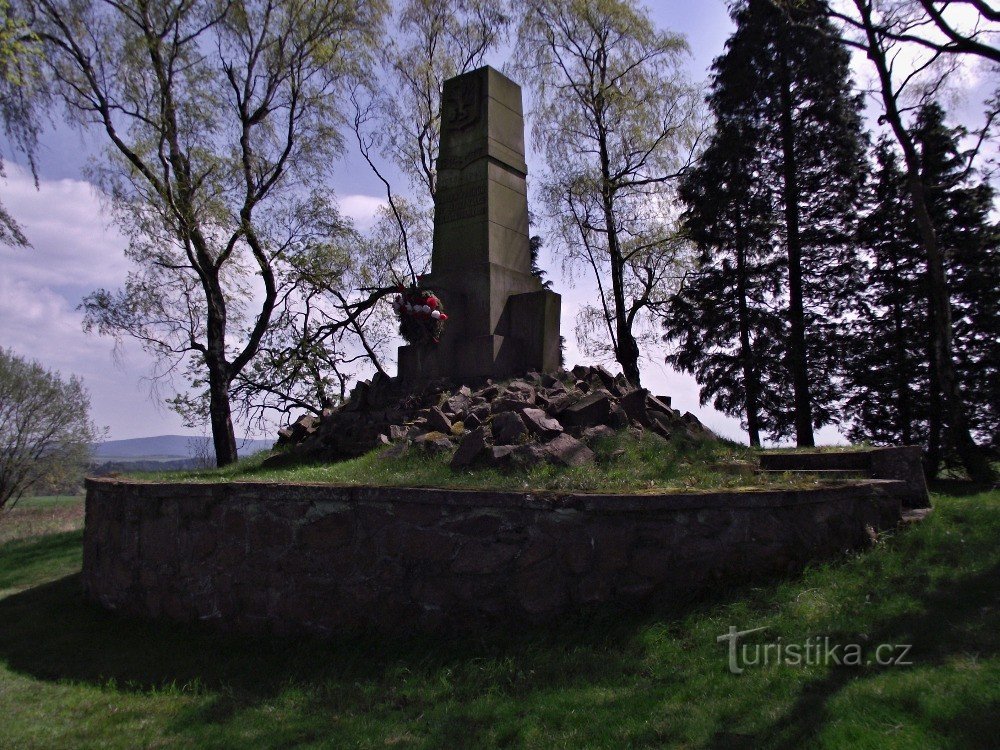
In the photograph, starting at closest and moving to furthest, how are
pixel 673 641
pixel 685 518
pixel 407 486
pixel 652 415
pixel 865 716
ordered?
pixel 865 716
pixel 673 641
pixel 685 518
pixel 407 486
pixel 652 415

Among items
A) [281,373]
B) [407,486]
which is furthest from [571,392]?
[281,373]

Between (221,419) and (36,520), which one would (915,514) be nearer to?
(221,419)

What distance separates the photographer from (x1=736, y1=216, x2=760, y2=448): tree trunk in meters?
16.4

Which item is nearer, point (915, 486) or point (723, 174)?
point (915, 486)

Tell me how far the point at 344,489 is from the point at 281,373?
38.3ft

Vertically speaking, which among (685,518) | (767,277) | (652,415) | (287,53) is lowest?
(685,518)

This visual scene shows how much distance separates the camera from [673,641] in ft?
13.7

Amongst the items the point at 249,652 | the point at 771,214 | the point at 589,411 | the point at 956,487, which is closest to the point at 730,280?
the point at 771,214

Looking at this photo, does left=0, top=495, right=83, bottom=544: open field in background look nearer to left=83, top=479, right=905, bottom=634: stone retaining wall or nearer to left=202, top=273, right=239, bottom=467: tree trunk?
left=202, top=273, right=239, bottom=467: tree trunk

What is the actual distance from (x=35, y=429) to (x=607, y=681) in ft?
97.9

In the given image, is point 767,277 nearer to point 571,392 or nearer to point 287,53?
point 571,392

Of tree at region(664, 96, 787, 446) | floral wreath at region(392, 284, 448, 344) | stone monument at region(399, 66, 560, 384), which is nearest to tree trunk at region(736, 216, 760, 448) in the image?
tree at region(664, 96, 787, 446)

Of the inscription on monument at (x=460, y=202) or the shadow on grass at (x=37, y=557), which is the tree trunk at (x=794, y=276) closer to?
the inscription on monument at (x=460, y=202)

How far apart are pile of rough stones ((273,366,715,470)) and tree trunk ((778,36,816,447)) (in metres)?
7.53
